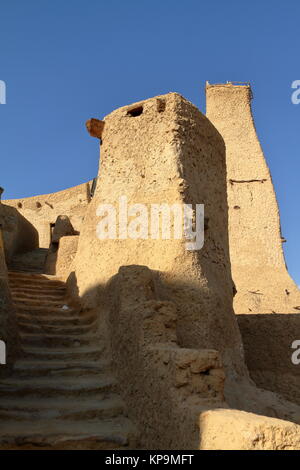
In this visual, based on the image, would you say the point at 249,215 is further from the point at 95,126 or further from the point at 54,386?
the point at 54,386

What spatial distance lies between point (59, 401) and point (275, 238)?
12747mm

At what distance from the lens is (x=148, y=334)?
4.16 meters

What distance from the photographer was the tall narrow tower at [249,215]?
1469 cm

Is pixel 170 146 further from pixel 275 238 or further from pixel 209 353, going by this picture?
pixel 275 238

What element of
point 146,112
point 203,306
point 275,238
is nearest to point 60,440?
point 203,306

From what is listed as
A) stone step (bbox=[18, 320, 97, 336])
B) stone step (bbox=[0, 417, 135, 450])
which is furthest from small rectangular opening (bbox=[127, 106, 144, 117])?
stone step (bbox=[0, 417, 135, 450])

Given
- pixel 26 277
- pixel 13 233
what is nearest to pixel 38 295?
pixel 26 277

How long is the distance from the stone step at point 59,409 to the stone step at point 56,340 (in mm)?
1145

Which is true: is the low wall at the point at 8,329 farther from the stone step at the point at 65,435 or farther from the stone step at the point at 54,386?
the stone step at the point at 65,435

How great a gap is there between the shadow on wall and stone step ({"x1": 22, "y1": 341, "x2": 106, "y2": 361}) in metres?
3.69

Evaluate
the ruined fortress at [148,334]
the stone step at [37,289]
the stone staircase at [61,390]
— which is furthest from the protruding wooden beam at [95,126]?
the stone staircase at [61,390]

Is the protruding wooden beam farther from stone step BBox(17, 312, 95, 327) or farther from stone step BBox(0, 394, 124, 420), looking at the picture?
stone step BBox(0, 394, 124, 420)

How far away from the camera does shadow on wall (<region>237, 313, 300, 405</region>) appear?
7.68m

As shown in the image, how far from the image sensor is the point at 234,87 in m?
18.1
